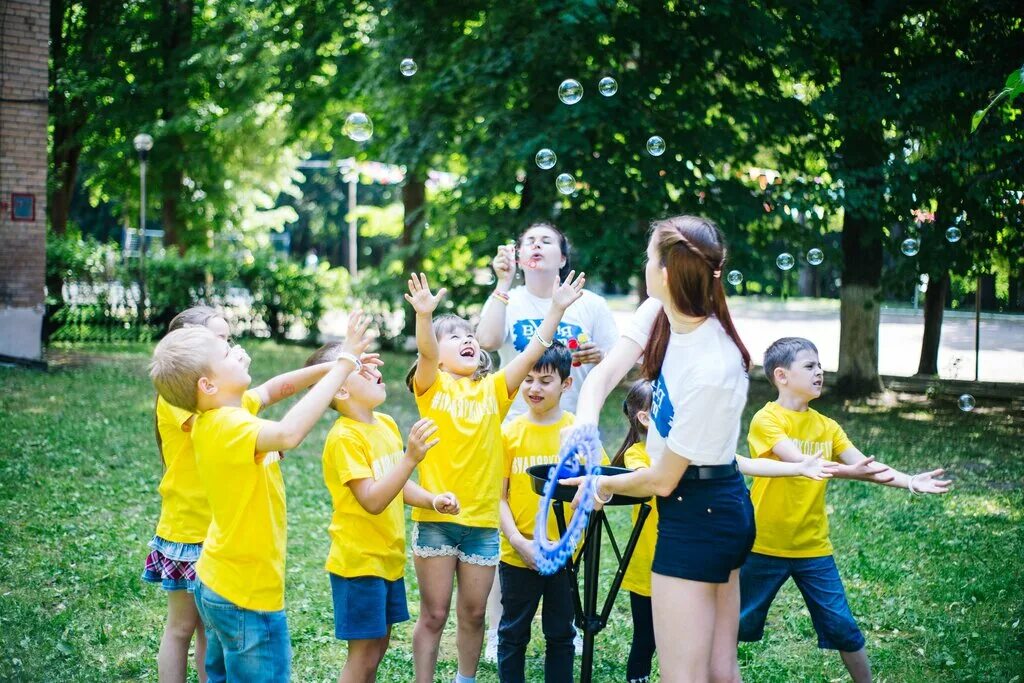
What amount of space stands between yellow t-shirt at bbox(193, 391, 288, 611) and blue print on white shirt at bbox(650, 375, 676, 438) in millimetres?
1167

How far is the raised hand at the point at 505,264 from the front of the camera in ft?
13.5

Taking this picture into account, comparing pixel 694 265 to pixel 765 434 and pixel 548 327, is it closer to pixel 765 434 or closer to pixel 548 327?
pixel 548 327

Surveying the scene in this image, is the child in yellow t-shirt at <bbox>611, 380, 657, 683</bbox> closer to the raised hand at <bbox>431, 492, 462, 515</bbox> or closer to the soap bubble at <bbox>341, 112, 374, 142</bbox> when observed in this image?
the raised hand at <bbox>431, 492, 462, 515</bbox>

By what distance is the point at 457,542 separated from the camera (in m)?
3.53

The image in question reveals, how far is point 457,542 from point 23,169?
1194 centimetres

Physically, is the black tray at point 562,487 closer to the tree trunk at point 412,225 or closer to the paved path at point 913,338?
the paved path at point 913,338

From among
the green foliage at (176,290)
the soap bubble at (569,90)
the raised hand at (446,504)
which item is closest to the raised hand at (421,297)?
the raised hand at (446,504)

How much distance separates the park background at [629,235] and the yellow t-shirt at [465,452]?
117cm

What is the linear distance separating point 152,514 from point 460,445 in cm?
383

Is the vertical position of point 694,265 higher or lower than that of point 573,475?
higher

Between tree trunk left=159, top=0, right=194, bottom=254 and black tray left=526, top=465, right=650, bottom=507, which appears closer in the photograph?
black tray left=526, top=465, right=650, bottom=507

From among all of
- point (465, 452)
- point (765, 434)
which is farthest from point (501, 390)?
point (765, 434)

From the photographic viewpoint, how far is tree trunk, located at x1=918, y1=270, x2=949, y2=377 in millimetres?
13156

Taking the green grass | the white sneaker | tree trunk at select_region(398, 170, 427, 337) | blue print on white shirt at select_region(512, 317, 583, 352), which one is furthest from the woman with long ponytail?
tree trunk at select_region(398, 170, 427, 337)
